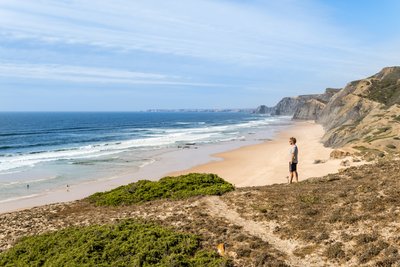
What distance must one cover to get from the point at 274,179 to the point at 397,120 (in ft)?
70.9

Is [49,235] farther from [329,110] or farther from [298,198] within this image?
[329,110]

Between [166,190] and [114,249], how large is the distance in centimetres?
627

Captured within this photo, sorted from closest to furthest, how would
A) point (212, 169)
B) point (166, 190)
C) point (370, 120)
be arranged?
point (166, 190) → point (212, 169) → point (370, 120)

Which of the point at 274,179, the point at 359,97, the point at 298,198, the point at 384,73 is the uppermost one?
the point at 384,73

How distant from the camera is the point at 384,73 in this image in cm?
9000

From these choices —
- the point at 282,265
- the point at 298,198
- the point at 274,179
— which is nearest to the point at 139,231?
the point at 282,265

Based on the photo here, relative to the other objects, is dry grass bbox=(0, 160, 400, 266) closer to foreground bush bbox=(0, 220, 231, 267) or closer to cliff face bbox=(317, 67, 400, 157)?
foreground bush bbox=(0, 220, 231, 267)

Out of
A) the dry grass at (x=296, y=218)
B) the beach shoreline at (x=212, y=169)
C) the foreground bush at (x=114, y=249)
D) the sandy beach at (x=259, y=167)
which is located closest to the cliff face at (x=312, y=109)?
the beach shoreline at (x=212, y=169)

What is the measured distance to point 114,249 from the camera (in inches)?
411

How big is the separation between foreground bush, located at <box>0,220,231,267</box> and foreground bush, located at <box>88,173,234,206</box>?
372cm

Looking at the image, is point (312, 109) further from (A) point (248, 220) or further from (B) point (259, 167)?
(A) point (248, 220)

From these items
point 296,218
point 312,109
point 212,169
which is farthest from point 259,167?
point 312,109

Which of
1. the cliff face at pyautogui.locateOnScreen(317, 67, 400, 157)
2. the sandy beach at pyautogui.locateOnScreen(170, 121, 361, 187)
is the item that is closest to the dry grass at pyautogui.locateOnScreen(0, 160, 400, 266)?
the sandy beach at pyautogui.locateOnScreen(170, 121, 361, 187)

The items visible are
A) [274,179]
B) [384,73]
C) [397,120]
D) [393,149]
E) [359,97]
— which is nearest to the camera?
[274,179]
